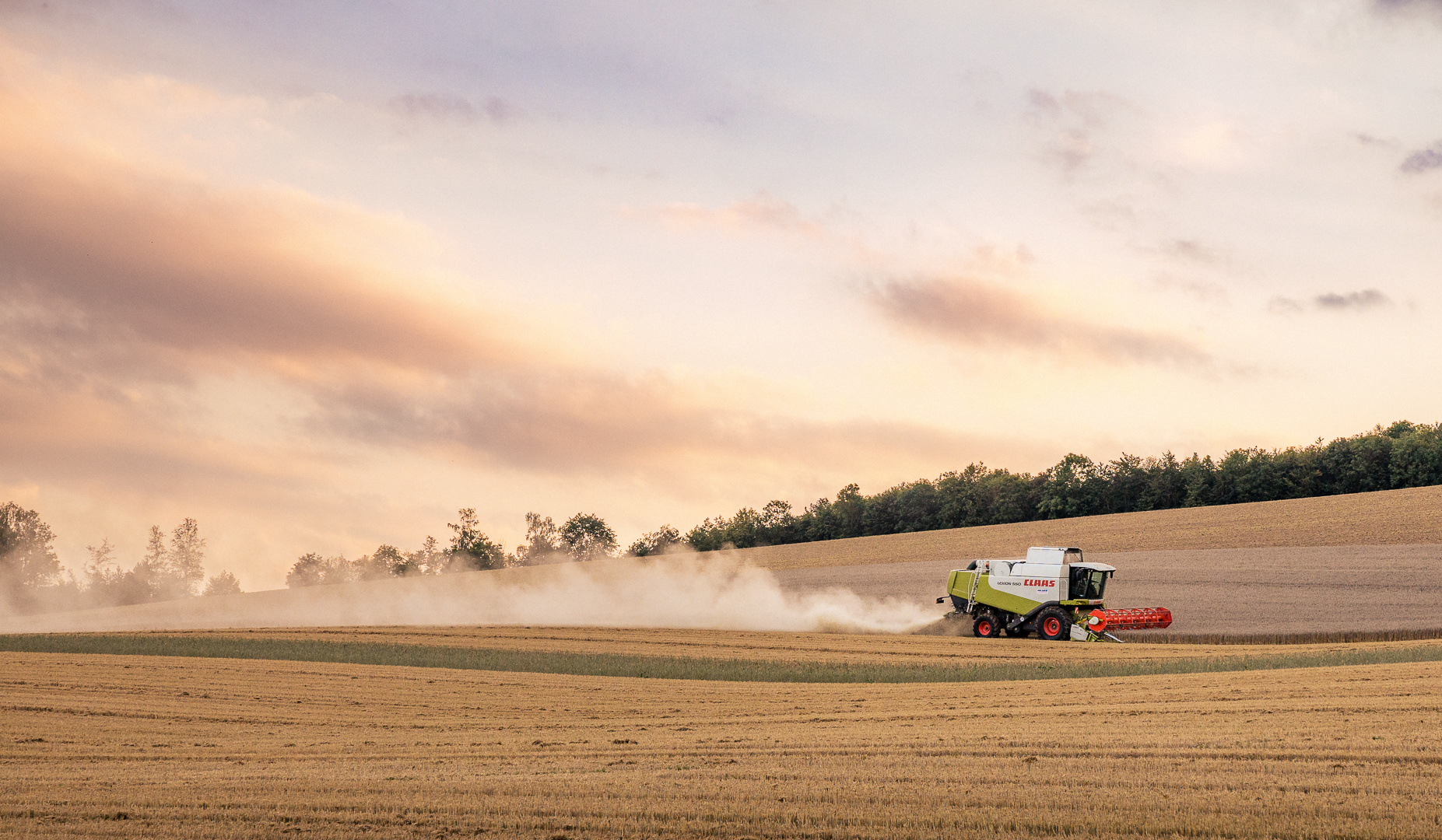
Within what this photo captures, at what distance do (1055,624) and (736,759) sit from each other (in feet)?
91.7

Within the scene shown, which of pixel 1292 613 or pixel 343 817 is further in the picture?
pixel 1292 613

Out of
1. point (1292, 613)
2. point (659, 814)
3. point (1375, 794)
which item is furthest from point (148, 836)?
point (1292, 613)

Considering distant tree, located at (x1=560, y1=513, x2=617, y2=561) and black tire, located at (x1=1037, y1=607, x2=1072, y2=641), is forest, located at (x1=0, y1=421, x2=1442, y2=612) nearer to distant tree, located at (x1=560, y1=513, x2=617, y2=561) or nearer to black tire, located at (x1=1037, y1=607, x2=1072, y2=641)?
distant tree, located at (x1=560, y1=513, x2=617, y2=561)

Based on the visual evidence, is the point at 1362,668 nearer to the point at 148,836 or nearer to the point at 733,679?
the point at 733,679

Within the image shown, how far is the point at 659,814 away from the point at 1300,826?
625cm

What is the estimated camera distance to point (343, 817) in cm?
1075

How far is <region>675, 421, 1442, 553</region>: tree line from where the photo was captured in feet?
268

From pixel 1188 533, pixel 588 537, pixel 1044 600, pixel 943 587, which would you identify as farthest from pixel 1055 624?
pixel 588 537

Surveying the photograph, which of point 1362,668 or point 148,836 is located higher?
point 148,836

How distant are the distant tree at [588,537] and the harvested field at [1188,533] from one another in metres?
51.5

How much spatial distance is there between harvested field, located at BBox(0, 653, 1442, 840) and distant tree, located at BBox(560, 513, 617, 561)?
110172 millimetres

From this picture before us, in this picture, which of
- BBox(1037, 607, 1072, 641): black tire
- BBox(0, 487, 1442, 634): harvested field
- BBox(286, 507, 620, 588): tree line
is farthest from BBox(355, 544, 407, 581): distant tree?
BBox(1037, 607, 1072, 641): black tire

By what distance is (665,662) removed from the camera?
32.6 m

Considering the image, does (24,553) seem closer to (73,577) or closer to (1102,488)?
(73,577)
